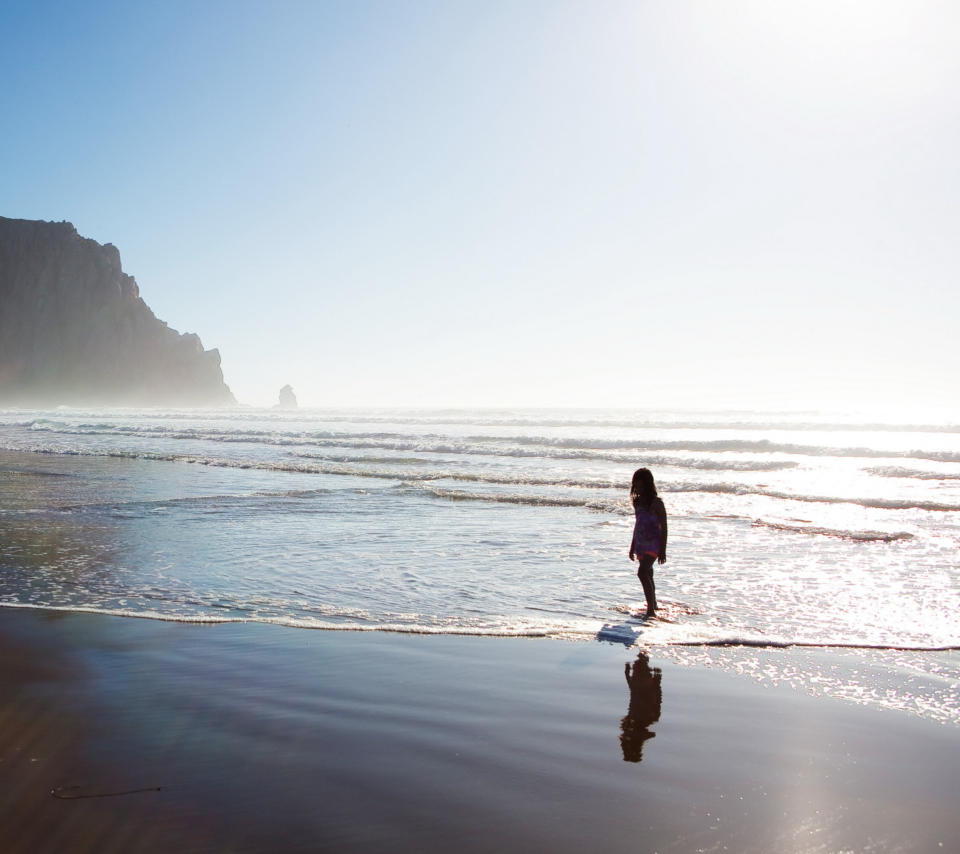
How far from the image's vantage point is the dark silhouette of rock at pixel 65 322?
154750 millimetres

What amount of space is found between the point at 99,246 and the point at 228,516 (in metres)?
174

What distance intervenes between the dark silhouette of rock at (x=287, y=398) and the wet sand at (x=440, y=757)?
188279mm

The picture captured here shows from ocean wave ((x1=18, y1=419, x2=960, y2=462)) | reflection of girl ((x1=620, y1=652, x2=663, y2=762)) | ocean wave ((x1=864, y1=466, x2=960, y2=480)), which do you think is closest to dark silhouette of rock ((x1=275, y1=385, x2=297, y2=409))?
ocean wave ((x1=18, y1=419, x2=960, y2=462))

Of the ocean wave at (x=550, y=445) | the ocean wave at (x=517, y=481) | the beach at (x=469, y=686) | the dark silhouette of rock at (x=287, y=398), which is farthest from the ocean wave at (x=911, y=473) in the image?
the dark silhouette of rock at (x=287, y=398)

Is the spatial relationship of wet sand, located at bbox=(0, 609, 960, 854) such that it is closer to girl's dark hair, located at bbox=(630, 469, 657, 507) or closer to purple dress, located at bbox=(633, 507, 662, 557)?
purple dress, located at bbox=(633, 507, 662, 557)

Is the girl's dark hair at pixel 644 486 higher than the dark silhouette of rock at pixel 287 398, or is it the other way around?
the dark silhouette of rock at pixel 287 398

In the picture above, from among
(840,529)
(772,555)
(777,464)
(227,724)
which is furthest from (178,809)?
(777,464)

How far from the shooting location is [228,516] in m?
13.2

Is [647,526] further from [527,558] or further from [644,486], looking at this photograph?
[527,558]

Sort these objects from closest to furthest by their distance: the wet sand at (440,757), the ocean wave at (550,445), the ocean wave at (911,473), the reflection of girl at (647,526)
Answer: the wet sand at (440,757), the reflection of girl at (647,526), the ocean wave at (911,473), the ocean wave at (550,445)

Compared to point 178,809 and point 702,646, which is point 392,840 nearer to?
point 178,809

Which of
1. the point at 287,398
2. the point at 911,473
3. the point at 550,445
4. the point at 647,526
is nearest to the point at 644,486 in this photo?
the point at 647,526

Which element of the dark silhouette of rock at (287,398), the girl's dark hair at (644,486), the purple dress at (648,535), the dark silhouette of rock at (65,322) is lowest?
the purple dress at (648,535)

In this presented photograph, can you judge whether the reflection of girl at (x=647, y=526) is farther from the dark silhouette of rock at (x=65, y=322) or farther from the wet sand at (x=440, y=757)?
the dark silhouette of rock at (x=65, y=322)
